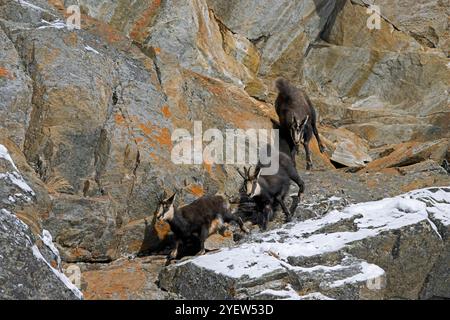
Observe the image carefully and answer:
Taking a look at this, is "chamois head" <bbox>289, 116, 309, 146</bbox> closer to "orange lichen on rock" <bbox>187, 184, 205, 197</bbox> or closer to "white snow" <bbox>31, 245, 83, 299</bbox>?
"orange lichen on rock" <bbox>187, 184, 205, 197</bbox>

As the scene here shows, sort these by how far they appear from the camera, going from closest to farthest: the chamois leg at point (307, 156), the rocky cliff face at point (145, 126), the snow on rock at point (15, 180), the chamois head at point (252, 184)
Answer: the snow on rock at point (15, 180), the rocky cliff face at point (145, 126), the chamois head at point (252, 184), the chamois leg at point (307, 156)

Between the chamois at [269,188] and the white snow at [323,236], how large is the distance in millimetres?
827

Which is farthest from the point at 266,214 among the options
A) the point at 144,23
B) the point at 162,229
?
the point at 144,23

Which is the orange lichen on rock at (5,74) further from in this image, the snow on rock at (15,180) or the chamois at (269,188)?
the chamois at (269,188)

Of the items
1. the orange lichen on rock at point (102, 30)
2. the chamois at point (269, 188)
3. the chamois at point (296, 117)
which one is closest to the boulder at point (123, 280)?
the chamois at point (269, 188)

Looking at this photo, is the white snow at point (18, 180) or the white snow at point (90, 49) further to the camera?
the white snow at point (90, 49)

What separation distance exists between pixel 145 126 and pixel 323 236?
3.99m

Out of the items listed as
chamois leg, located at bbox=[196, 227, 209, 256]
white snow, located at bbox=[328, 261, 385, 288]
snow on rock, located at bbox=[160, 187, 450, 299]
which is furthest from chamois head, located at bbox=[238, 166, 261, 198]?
white snow, located at bbox=[328, 261, 385, 288]

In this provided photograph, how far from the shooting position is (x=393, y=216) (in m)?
11.0

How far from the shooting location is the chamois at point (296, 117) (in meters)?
14.9

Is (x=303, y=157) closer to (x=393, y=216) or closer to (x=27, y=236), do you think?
(x=393, y=216)

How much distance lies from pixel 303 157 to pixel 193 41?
401 centimetres

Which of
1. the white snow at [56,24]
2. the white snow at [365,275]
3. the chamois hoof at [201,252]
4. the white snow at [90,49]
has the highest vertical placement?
the white snow at [56,24]

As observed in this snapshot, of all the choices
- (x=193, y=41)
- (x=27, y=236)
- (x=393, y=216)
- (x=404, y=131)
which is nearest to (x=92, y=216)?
(x=27, y=236)
